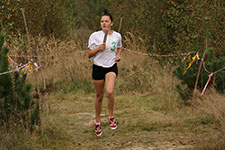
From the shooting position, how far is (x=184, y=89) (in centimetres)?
887

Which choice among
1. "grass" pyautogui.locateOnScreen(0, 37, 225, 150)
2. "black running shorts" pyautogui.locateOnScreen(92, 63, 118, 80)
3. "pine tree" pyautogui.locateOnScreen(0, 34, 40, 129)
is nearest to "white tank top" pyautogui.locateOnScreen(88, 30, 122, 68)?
"black running shorts" pyautogui.locateOnScreen(92, 63, 118, 80)

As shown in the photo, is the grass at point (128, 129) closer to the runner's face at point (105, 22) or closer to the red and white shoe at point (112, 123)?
the red and white shoe at point (112, 123)

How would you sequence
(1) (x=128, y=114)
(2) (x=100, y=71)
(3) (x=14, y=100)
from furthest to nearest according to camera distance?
(1) (x=128, y=114)
(2) (x=100, y=71)
(3) (x=14, y=100)

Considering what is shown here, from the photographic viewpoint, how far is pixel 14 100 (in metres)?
6.14

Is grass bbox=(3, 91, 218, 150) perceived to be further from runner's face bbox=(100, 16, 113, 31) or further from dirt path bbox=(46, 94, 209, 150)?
runner's face bbox=(100, 16, 113, 31)

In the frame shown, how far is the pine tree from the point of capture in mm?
6027

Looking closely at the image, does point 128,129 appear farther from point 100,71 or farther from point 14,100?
point 14,100

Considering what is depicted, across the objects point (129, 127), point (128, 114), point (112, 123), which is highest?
point (112, 123)

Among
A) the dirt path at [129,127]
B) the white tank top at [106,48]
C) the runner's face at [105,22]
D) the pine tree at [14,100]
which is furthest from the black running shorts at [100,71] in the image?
the pine tree at [14,100]

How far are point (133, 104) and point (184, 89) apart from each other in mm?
1507

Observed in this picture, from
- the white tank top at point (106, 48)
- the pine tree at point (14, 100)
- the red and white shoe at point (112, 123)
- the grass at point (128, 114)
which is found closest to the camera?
the grass at point (128, 114)

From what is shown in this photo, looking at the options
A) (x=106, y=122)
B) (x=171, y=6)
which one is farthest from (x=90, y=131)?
(x=171, y=6)

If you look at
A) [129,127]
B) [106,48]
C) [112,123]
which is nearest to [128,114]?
A: [129,127]

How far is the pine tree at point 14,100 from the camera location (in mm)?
6027
